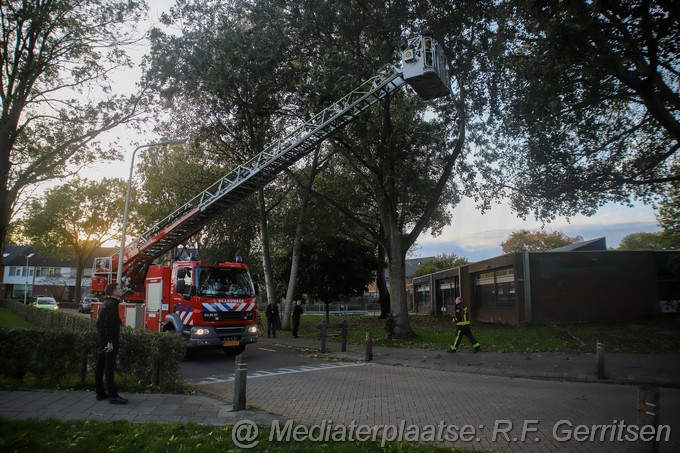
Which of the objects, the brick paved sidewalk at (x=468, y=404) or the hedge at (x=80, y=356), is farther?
the hedge at (x=80, y=356)

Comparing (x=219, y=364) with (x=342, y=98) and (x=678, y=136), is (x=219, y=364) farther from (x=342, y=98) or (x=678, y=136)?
(x=678, y=136)

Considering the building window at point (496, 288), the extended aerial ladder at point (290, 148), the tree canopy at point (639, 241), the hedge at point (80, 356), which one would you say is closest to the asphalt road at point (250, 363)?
the hedge at point (80, 356)

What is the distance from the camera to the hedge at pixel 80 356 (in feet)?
26.2

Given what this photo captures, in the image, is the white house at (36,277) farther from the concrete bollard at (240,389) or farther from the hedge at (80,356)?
the concrete bollard at (240,389)

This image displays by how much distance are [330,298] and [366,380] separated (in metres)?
19.1

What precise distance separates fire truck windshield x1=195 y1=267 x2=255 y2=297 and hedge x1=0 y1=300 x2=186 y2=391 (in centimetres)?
392

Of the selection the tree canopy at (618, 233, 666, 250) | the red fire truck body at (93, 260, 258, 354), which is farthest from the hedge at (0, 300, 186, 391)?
the tree canopy at (618, 233, 666, 250)

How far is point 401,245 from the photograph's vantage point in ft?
58.7

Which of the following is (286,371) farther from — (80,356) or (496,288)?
(496,288)

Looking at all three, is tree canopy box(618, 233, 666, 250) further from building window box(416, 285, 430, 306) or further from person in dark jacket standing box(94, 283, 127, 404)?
person in dark jacket standing box(94, 283, 127, 404)

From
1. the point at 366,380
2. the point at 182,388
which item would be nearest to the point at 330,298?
the point at 366,380

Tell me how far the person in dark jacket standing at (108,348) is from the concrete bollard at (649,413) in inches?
274

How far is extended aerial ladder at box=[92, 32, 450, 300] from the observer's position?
12.1m

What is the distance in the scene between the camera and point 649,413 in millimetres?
4855
